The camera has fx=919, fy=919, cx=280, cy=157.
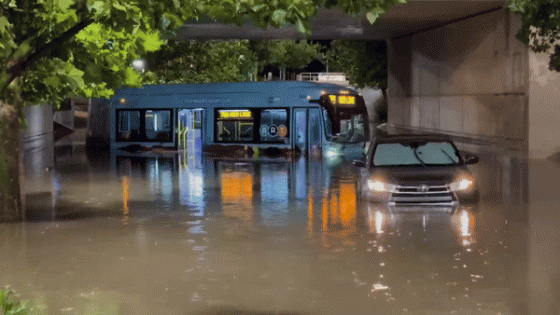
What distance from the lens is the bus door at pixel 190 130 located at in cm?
3950

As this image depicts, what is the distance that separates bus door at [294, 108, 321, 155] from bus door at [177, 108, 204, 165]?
5.37 m

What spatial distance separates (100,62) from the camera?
14.6 m

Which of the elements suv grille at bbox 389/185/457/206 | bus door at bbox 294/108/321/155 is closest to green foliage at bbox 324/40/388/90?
bus door at bbox 294/108/321/155

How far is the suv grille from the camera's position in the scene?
16.0 meters

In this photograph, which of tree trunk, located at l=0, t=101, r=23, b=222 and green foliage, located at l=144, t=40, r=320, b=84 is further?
green foliage, located at l=144, t=40, r=320, b=84

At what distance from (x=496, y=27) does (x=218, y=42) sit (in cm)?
3004

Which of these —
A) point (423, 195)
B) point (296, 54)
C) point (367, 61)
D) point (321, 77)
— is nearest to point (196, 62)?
point (367, 61)

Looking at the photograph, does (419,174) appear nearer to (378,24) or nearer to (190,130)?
(190,130)

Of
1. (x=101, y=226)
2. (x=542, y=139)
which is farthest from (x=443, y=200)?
(x=542, y=139)

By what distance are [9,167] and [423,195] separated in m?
7.10

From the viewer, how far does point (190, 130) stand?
4006cm

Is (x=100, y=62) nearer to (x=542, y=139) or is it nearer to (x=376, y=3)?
(x=376, y=3)

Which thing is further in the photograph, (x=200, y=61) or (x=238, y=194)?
(x=200, y=61)

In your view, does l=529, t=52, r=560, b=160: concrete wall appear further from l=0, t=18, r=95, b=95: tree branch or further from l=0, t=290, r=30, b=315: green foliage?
l=0, t=290, r=30, b=315: green foliage
